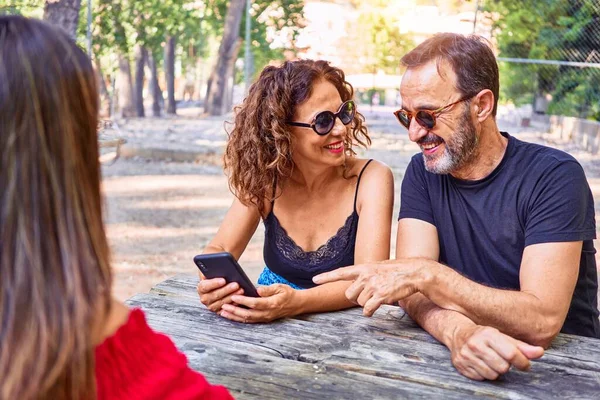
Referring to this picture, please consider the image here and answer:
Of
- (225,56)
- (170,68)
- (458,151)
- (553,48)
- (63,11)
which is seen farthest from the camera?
(170,68)

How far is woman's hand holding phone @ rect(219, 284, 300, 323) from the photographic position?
7.61 ft

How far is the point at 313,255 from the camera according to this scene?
3012 millimetres

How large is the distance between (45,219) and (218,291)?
1.41m

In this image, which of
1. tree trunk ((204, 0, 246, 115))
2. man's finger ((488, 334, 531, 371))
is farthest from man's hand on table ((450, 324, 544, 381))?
tree trunk ((204, 0, 246, 115))

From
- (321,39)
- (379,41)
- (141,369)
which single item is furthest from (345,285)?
(379,41)

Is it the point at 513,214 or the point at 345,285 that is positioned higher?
the point at 513,214

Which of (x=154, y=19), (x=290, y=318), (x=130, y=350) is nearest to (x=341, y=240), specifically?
(x=290, y=318)

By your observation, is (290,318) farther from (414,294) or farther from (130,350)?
(130,350)

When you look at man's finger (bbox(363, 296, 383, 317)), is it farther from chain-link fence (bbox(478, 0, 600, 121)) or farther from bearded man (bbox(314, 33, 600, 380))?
chain-link fence (bbox(478, 0, 600, 121))

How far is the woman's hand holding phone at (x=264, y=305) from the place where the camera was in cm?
232

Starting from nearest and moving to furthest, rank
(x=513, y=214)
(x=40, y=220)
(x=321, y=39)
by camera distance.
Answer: (x=40, y=220)
(x=513, y=214)
(x=321, y=39)

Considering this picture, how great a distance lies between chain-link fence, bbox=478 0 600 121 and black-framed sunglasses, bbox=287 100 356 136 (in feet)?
35.9

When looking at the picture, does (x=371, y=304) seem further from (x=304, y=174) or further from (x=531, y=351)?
(x=304, y=174)

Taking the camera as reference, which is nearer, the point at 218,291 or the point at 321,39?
the point at 218,291
